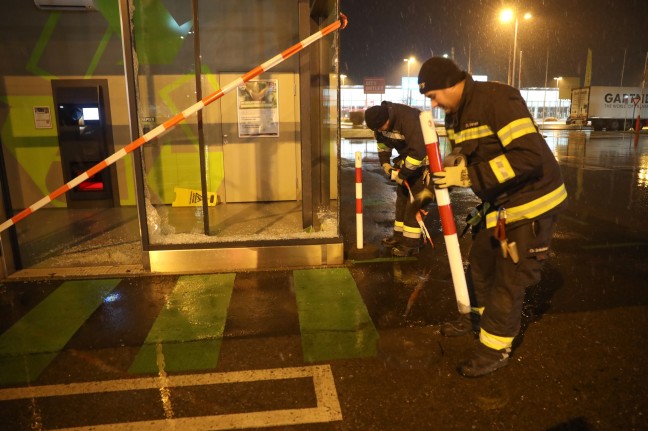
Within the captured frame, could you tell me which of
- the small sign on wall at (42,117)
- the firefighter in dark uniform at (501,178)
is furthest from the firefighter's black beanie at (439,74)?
the small sign on wall at (42,117)

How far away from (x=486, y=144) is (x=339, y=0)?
2783mm

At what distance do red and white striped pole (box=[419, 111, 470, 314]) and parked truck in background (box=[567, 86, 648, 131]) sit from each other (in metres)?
41.6

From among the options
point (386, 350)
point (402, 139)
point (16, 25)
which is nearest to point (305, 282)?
point (386, 350)

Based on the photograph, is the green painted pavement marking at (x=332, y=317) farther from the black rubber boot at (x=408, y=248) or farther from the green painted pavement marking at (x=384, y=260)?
the black rubber boot at (x=408, y=248)


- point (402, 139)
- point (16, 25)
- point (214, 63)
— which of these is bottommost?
point (402, 139)

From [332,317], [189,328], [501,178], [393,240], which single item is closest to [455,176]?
[501,178]

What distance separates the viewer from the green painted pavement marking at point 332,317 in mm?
3506

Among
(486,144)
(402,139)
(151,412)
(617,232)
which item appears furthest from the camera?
(617,232)

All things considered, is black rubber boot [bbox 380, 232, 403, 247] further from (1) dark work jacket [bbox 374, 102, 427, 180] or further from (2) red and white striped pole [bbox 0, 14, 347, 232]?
(2) red and white striped pole [bbox 0, 14, 347, 232]

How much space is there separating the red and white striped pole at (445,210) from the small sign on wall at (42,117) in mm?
7132

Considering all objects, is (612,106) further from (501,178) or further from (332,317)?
(501,178)

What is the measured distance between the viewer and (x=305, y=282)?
4.94 metres

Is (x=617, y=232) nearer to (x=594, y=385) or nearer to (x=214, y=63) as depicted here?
(x=594, y=385)

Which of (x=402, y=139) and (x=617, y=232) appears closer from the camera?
→ (x=402, y=139)
